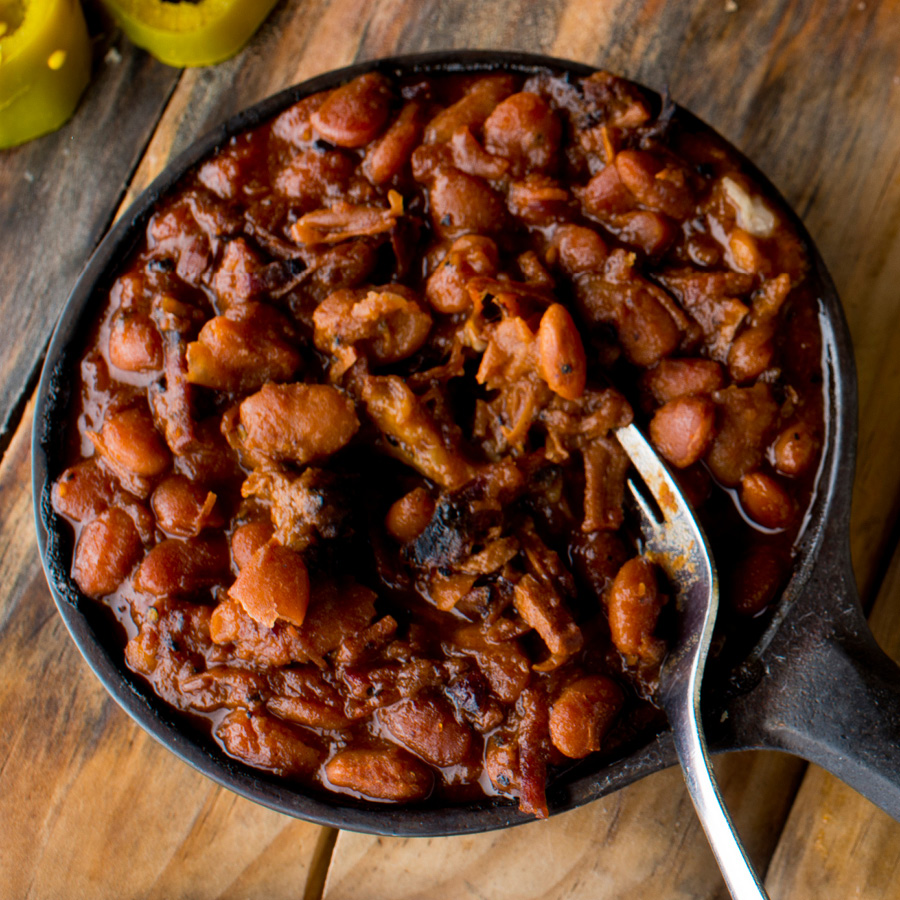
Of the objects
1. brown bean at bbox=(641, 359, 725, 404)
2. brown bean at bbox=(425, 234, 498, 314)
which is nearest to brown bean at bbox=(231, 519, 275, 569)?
brown bean at bbox=(425, 234, 498, 314)

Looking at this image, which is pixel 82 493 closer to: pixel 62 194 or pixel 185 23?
pixel 62 194

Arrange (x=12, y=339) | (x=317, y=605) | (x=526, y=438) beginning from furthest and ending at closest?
(x=12, y=339) → (x=526, y=438) → (x=317, y=605)

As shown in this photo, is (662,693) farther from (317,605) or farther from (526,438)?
(317,605)

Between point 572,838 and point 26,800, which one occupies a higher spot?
point 26,800

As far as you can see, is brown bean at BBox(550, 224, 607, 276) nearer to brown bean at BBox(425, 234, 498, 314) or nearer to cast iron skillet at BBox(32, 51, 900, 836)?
brown bean at BBox(425, 234, 498, 314)

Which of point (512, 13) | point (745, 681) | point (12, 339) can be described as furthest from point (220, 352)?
point (512, 13)
